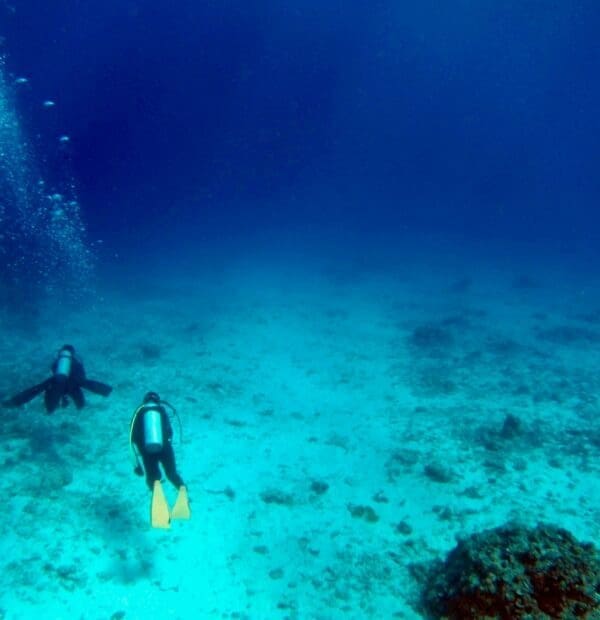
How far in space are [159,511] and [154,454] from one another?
760 millimetres

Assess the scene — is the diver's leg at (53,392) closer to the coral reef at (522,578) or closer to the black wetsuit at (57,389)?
the black wetsuit at (57,389)

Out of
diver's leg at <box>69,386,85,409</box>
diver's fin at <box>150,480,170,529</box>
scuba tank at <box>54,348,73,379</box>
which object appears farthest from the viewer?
diver's leg at <box>69,386,85,409</box>

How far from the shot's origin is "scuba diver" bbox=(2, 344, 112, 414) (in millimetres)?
8164

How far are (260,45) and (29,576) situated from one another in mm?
113984

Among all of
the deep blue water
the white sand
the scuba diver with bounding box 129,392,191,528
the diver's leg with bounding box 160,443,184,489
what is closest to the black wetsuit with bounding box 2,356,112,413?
the white sand

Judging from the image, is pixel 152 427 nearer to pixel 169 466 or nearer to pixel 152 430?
pixel 152 430

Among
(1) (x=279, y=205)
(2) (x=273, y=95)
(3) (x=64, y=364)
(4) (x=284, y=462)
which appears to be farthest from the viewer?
(1) (x=279, y=205)

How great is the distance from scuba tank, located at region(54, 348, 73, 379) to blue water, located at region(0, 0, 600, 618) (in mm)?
2778

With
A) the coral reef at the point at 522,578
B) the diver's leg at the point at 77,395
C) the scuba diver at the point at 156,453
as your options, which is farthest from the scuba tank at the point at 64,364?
the coral reef at the point at 522,578

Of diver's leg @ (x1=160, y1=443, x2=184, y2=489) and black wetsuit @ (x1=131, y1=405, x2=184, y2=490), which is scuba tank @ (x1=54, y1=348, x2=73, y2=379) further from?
diver's leg @ (x1=160, y1=443, x2=184, y2=489)

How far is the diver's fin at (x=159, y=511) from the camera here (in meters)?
5.92

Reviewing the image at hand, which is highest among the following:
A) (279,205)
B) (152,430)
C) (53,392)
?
(279,205)

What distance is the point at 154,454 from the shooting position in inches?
248

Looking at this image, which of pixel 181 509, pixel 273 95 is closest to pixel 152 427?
pixel 181 509
